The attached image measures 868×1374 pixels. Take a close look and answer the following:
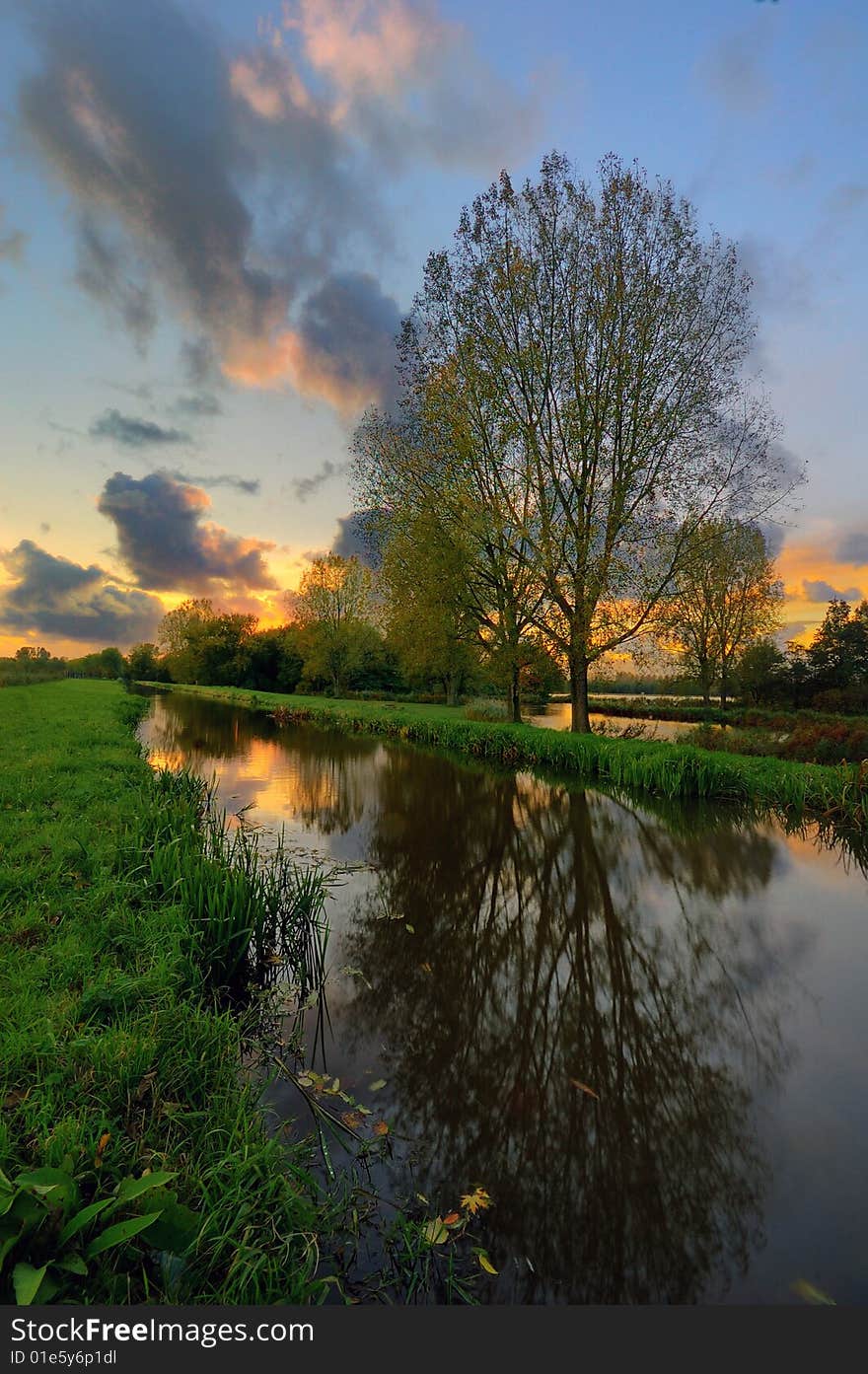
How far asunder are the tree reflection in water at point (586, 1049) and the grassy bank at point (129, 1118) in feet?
3.13

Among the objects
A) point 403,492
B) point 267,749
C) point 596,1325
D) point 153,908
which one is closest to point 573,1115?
point 596,1325

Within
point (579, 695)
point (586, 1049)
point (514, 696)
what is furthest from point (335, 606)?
point (586, 1049)

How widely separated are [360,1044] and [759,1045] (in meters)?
2.91

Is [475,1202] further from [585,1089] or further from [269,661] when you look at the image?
[269,661]

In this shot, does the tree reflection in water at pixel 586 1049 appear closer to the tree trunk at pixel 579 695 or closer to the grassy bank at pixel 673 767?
the grassy bank at pixel 673 767

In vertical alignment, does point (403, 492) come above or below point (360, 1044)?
above

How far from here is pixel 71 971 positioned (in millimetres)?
3689

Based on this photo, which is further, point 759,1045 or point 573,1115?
point 759,1045

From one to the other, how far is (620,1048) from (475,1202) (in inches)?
73.1

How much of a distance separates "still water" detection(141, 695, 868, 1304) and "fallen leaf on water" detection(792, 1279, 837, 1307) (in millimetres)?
28

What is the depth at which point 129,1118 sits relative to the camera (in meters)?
2.59

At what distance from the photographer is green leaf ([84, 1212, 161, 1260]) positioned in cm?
182

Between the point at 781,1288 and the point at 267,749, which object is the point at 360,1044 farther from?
the point at 267,749

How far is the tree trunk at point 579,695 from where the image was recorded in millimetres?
19328
